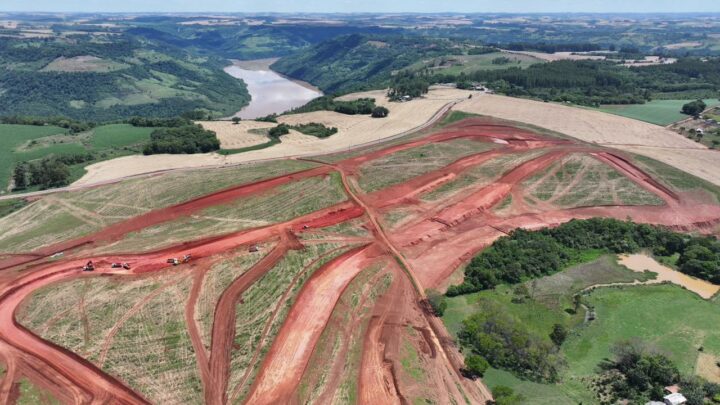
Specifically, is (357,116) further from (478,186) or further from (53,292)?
(53,292)

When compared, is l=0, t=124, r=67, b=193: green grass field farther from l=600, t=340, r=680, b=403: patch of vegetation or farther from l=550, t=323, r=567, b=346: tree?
l=600, t=340, r=680, b=403: patch of vegetation

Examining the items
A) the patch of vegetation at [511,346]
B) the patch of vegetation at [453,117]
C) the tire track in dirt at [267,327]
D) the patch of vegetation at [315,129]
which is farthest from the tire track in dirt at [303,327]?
the patch of vegetation at [453,117]

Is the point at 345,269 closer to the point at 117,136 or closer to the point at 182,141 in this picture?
the point at 182,141

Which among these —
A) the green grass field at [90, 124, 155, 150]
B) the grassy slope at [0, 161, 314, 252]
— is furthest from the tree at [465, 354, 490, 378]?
the green grass field at [90, 124, 155, 150]

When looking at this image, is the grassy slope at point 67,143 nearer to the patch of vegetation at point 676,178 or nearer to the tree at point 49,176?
the tree at point 49,176

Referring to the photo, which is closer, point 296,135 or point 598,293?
point 598,293

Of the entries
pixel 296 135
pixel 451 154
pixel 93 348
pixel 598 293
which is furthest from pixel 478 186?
pixel 93 348
